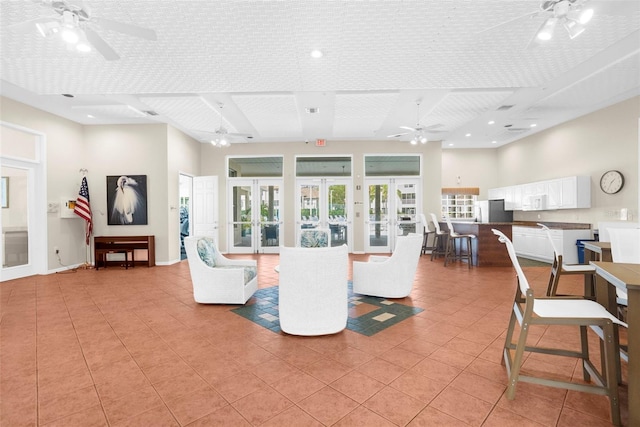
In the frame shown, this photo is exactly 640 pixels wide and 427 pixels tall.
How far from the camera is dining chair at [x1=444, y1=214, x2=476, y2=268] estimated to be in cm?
646

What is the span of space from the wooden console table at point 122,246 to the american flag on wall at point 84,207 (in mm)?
314

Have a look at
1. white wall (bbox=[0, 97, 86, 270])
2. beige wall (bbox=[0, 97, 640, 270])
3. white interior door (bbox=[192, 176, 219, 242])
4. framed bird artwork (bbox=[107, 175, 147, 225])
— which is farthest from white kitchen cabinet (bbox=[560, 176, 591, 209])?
white wall (bbox=[0, 97, 86, 270])

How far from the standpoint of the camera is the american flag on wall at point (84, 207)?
6428 mm

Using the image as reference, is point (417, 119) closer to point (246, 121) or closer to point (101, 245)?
point (246, 121)

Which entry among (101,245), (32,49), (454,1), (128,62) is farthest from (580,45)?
(101,245)

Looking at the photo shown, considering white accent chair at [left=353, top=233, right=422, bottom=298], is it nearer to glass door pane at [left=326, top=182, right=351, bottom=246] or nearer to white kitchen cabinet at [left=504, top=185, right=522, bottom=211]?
glass door pane at [left=326, top=182, right=351, bottom=246]

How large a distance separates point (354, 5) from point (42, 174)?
675cm

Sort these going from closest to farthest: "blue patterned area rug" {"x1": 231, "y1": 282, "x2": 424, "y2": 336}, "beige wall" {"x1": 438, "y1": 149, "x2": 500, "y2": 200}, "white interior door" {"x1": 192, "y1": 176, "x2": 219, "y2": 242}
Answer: "blue patterned area rug" {"x1": 231, "y1": 282, "x2": 424, "y2": 336}
"white interior door" {"x1": 192, "y1": 176, "x2": 219, "y2": 242}
"beige wall" {"x1": 438, "y1": 149, "x2": 500, "y2": 200}

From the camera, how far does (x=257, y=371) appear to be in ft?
7.57

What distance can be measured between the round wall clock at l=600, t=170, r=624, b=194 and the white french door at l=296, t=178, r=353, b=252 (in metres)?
5.62

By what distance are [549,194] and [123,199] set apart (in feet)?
33.9

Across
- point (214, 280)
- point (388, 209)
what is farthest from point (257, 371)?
point (388, 209)

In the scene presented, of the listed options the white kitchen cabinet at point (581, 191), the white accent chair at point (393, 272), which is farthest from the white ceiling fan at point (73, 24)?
the white kitchen cabinet at point (581, 191)

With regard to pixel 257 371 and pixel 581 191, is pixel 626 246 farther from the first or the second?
pixel 581 191
